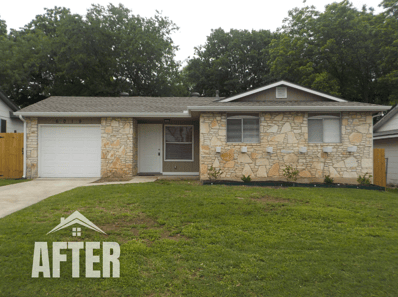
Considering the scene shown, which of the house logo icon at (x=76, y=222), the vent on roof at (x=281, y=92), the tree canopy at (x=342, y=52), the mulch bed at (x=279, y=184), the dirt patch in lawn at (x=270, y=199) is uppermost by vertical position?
the tree canopy at (x=342, y=52)

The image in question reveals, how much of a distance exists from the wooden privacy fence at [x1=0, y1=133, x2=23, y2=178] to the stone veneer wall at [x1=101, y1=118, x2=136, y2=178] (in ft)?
10.9

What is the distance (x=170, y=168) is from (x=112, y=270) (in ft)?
28.0

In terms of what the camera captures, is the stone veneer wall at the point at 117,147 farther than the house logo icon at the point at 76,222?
Yes

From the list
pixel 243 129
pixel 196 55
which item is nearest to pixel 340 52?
pixel 243 129

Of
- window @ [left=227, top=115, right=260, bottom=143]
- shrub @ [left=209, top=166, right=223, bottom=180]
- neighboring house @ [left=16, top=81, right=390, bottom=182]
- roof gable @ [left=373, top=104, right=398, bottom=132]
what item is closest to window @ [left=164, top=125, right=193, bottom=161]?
neighboring house @ [left=16, top=81, right=390, bottom=182]

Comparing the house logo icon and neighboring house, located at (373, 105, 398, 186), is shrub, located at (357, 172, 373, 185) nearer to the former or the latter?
neighboring house, located at (373, 105, 398, 186)

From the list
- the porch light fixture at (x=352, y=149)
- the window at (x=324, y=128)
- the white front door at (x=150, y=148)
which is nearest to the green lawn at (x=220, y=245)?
the porch light fixture at (x=352, y=149)

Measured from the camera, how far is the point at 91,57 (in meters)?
22.7

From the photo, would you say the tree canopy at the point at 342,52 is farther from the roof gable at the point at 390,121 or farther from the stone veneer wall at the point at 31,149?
the stone veneer wall at the point at 31,149

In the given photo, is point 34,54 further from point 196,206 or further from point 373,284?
point 373,284

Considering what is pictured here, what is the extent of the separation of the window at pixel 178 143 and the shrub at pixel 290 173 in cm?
412

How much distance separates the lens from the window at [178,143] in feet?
38.1

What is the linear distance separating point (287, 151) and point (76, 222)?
23.6ft

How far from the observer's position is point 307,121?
9383mm
